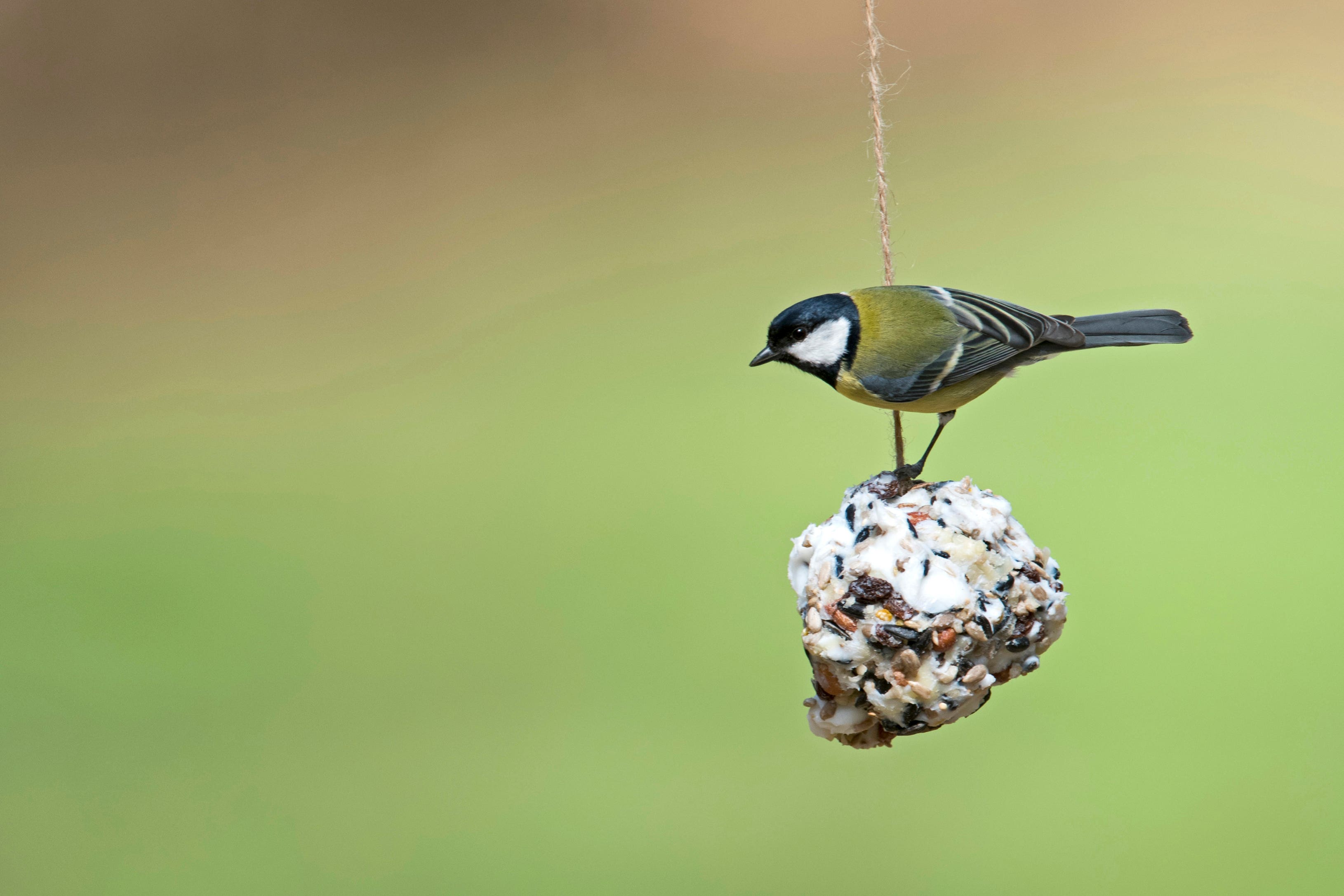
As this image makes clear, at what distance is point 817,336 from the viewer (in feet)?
2.61

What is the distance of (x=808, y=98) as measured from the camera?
10.0 feet

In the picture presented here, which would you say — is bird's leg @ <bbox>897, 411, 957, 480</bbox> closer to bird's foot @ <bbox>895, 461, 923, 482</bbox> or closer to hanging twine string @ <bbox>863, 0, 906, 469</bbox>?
bird's foot @ <bbox>895, 461, 923, 482</bbox>

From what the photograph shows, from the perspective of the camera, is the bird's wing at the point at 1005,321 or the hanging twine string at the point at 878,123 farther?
the bird's wing at the point at 1005,321

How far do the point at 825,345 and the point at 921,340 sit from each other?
0.27 ft

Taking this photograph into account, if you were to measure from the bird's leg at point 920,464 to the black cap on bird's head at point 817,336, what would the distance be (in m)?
0.09

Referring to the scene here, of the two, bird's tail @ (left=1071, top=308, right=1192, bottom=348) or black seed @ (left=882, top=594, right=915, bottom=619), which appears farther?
bird's tail @ (left=1071, top=308, right=1192, bottom=348)

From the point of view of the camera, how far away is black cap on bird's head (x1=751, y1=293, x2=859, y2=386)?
2.58 feet

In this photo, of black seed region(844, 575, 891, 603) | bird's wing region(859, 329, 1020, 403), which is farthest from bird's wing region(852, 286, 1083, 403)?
black seed region(844, 575, 891, 603)

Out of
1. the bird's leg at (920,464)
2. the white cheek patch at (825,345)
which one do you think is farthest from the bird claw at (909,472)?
the white cheek patch at (825,345)

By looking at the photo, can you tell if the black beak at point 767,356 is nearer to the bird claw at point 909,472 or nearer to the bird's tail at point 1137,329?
the bird claw at point 909,472

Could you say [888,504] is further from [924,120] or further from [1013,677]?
[924,120]

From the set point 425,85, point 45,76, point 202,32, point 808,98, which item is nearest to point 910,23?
point 808,98

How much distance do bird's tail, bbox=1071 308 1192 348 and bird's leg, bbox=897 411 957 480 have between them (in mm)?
131

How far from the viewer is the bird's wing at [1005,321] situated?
33.0 inches
